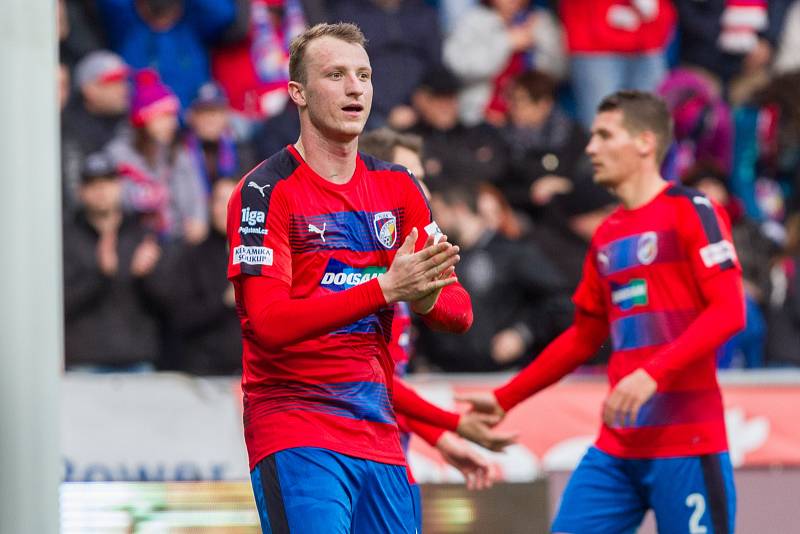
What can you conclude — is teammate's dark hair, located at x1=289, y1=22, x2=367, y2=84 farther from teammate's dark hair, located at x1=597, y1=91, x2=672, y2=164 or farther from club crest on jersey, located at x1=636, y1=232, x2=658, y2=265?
teammate's dark hair, located at x1=597, y1=91, x2=672, y2=164

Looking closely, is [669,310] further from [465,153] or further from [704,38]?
[704,38]

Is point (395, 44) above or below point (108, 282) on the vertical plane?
above

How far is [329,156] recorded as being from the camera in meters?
5.16

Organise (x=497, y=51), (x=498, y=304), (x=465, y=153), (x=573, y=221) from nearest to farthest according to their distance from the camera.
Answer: (x=498, y=304)
(x=573, y=221)
(x=465, y=153)
(x=497, y=51)

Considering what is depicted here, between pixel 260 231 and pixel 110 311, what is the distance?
5.15m

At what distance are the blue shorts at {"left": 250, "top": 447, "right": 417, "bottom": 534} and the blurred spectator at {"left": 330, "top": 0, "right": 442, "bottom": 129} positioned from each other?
679 centimetres

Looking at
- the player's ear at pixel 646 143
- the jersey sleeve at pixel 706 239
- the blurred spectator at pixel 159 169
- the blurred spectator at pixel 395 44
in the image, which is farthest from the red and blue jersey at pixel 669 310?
the blurred spectator at pixel 395 44

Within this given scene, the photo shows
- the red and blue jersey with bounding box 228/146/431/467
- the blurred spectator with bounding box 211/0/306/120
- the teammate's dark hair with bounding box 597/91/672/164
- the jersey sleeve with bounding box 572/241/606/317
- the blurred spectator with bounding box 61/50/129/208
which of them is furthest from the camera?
the blurred spectator with bounding box 211/0/306/120

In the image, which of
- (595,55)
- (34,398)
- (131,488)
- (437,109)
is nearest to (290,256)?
(34,398)

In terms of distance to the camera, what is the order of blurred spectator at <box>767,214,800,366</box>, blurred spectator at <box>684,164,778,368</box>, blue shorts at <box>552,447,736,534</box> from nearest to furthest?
blue shorts at <box>552,447,736,534</box> → blurred spectator at <box>684,164,778,368</box> → blurred spectator at <box>767,214,800,366</box>

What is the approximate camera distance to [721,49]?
12859 millimetres

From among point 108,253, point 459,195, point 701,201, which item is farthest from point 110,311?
point 701,201

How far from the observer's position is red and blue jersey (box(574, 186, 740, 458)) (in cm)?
646

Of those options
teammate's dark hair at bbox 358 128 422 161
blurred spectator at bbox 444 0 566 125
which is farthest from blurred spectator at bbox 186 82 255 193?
teammate's dark hair at bbox 358 128 422 161
